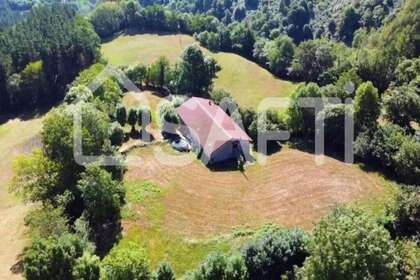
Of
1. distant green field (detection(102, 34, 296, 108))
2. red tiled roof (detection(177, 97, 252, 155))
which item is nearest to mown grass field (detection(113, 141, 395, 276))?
red tiled roof (detection(177, 97, 252, 155))

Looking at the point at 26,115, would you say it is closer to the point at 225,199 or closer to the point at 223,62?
the point at 223,62

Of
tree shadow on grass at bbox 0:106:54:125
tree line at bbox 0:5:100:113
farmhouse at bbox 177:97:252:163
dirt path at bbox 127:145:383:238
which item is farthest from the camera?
tree line at bbox 0:5:100:113

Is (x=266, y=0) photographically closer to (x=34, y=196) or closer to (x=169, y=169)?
(x=169, y=169)

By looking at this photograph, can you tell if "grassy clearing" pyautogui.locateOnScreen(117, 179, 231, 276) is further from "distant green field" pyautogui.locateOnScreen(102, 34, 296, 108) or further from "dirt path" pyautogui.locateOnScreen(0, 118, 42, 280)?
"distant green field" pyautogui.locateOnScreen(102, 34, 296, 108)

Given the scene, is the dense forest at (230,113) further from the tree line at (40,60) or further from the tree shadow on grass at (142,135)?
the tree shadow on grass at (142,135)

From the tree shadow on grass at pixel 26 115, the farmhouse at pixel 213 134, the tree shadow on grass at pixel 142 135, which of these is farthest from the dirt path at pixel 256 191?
the tree shadow on grass at pixel 26 115
